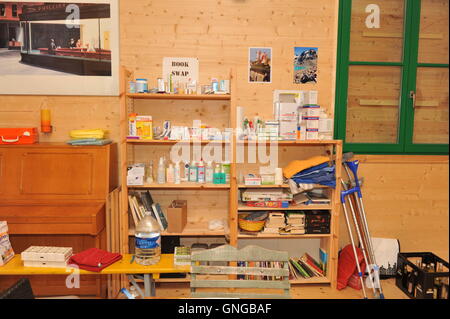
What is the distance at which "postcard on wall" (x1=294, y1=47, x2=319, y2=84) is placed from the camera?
3455mm

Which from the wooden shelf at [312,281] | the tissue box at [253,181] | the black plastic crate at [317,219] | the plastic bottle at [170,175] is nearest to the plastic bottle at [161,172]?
the plastic bottle at [170,175]

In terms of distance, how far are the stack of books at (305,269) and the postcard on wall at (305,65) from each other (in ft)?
5.54

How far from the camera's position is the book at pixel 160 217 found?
3.23 m

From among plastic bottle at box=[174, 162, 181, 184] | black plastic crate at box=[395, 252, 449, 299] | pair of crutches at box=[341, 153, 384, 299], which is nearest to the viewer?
black plastic crate at box=[395, 252, 449, 299]

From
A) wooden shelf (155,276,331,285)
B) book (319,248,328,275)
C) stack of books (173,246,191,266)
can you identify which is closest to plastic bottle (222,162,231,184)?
wooden shelf (155,276,331,285)

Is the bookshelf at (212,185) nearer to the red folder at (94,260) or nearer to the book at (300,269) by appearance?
the book at (300,269)

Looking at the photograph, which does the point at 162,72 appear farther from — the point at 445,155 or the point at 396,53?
the point at 445,155

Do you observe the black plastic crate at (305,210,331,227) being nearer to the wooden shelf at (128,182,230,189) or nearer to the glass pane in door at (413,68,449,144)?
the wooden shelf at (128,182,230,189)

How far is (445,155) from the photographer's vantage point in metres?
3.57

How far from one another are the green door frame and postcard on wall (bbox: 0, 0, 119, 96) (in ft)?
6.89

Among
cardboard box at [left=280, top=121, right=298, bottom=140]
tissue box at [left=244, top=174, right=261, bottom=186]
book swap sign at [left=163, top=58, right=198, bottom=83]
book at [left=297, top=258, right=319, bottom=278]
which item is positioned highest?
book swap sign at [left=163, top=58, right=198, bottom=83]

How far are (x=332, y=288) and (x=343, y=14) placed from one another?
99.2 inches
